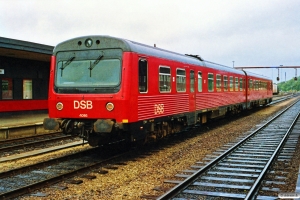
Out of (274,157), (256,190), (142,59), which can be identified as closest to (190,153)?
(274,157)

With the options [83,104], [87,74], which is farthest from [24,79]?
[83,104]

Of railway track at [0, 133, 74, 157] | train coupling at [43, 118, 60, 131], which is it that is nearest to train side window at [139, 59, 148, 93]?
train coupling at [43, 118, 60, 131]

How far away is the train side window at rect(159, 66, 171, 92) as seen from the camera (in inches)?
428

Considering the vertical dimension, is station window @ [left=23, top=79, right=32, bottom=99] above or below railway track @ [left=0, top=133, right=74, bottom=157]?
above

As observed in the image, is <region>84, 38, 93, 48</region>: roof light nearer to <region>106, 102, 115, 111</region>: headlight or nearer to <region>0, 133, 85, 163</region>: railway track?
<region>106, 102, 115, 111</region>: headlight

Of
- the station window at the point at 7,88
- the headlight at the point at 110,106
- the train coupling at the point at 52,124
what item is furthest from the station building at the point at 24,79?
the headlight at the point at 110,106

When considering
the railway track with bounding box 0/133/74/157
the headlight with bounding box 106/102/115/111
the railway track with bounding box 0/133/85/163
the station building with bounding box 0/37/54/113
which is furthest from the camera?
the station building with bounding box 0/37/54/113

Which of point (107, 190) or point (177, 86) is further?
point (177, 86)

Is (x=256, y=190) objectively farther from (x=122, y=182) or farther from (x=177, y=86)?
(x=177, y=86)

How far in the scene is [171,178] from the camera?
7.85 meters

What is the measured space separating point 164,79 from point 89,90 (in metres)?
2.82

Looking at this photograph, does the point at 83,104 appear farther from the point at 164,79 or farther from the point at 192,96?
the point at 192,96

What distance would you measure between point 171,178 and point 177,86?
16.1 feet

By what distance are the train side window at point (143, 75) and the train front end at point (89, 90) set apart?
0.75 meters
